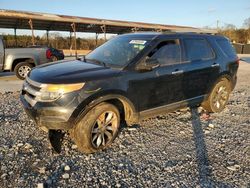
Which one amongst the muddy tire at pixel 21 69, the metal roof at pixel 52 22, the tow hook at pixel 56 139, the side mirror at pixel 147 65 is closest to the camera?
the tow hook at pixel 56 139

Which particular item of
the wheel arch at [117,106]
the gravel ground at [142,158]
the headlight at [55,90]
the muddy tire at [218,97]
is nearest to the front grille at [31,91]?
the headlight at [55,90]

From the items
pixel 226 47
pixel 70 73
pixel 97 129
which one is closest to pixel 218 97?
pixel 226 47

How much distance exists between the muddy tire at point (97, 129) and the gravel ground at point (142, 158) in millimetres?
150

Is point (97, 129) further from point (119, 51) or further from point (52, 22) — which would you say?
point (52, 22)

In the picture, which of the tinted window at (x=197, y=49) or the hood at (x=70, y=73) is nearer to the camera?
the hood at (x=70, y=73)

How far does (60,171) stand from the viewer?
140 inches

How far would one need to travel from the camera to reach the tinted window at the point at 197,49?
214 inches

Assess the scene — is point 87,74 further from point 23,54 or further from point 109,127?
point 23,54

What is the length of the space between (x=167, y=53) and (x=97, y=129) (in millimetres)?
2011

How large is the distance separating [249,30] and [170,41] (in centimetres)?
6061

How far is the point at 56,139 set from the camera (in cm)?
445

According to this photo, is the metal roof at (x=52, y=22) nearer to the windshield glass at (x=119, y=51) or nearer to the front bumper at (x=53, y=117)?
the windshield glass at (x=119, y=51)

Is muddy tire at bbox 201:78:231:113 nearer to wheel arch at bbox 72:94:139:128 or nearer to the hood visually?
wheel arch at bbox 72:94:139:128

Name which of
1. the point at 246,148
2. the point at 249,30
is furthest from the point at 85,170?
the point at 249,30
